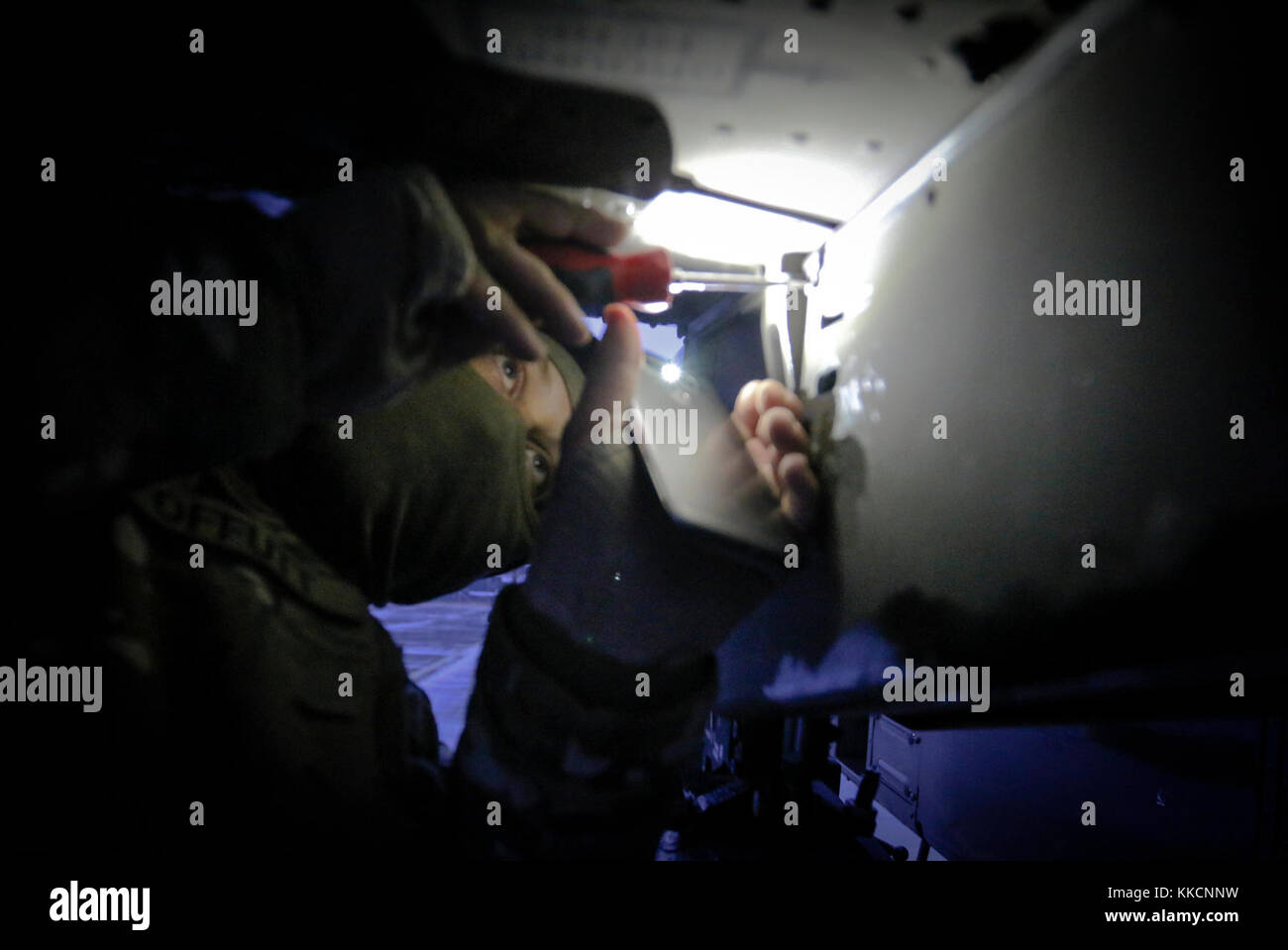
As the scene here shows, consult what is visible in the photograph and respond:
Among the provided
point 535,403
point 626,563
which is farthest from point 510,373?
point 626,563

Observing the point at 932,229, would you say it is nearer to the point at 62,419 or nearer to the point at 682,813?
the point at 62,419

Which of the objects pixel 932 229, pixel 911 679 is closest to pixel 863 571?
pixel 911 679

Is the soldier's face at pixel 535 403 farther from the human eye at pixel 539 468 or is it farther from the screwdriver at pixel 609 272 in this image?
the screwdriver at pixel 609 272

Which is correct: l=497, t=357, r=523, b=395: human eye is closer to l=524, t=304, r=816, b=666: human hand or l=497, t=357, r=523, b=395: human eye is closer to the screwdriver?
l=524, t=304, r=816, b=666: human hand

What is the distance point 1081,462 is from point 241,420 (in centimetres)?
36

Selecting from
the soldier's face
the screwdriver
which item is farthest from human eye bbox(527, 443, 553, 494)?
the screwdriver

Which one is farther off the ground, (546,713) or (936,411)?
(936,411)

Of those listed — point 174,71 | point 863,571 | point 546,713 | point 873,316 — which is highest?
point 174,71

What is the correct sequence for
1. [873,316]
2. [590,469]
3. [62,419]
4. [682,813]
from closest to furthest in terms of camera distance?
1. [62,419]
2. [873,316]
3. [590,469]
4. [682,813]

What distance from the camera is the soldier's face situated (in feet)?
1.90

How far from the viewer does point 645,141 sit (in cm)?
33

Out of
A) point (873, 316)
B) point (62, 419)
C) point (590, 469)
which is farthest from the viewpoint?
point (590, 469)

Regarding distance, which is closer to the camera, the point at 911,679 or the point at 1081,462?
the point at 1081,462

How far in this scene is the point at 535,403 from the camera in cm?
61
